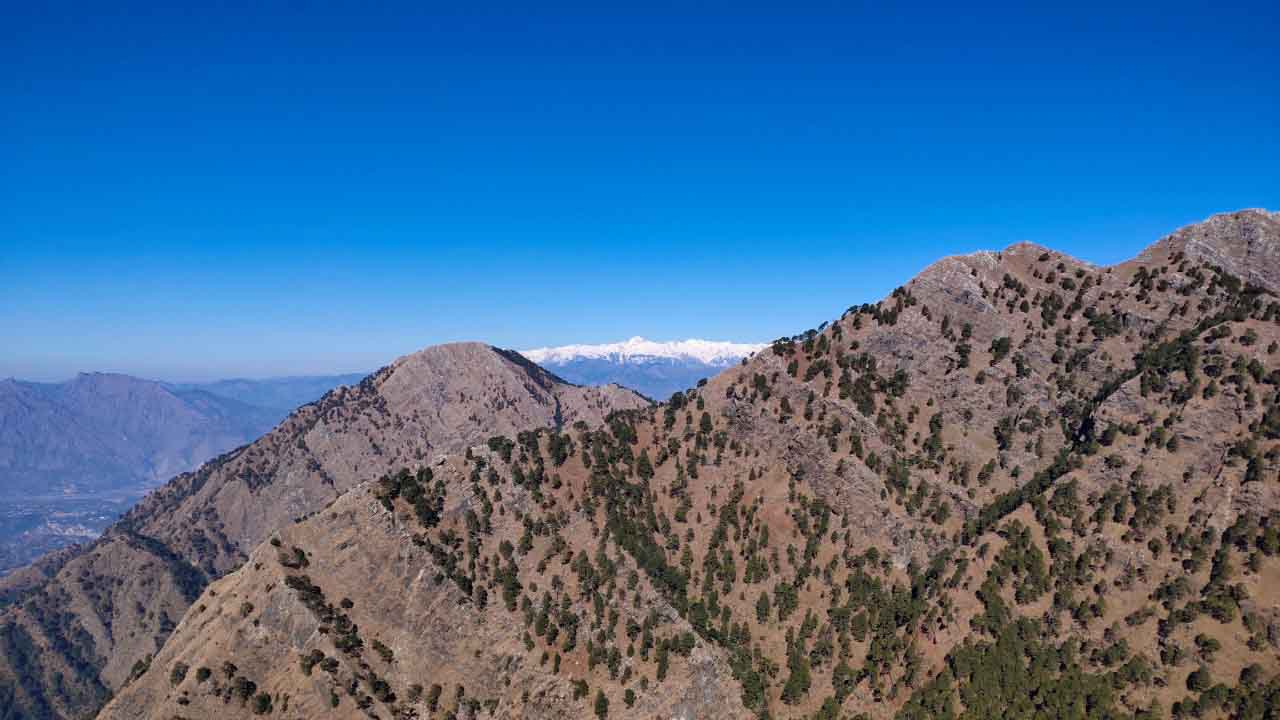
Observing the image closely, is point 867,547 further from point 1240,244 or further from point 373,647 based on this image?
point 1240,244

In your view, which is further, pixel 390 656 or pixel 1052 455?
pixel 1052 455

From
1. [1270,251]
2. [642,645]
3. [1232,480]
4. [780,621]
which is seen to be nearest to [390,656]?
[642,645]

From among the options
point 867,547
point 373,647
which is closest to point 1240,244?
point 867,547

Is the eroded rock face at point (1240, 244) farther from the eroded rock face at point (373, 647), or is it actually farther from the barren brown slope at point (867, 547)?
the eroded rock face at point (373, 647)

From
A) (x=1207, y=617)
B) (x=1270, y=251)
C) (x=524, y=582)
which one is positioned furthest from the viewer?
(x=1270, y=251)

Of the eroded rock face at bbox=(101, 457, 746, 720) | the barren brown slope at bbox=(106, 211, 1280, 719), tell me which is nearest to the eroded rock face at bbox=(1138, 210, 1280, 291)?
the barren brown slope at bbox=(106, 211, 1280, 719)

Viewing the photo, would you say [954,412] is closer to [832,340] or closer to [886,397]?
[886,397]

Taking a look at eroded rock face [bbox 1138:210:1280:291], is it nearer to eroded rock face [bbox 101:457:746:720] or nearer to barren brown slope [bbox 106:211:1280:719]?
barren brown slope [bbox 106:211:1280:719]

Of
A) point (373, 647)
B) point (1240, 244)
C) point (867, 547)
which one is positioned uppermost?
point (1240, 244)
